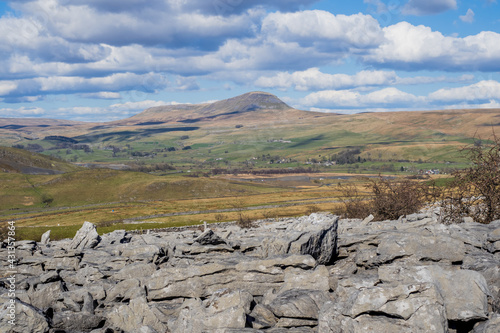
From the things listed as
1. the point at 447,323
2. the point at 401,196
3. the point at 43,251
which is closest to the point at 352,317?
the point at 447,323

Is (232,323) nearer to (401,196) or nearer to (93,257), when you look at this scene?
A: (93,257)

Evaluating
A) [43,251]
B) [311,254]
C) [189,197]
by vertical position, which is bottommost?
[189,197]

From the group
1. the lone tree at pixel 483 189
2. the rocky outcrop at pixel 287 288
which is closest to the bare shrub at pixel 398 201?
the lone tree at pixel 483 189

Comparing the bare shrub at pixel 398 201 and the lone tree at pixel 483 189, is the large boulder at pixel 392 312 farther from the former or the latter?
the bare shrub at pixel 398 201

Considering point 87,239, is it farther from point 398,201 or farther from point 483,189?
point 483,189

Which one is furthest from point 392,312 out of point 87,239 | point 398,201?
point 398,201

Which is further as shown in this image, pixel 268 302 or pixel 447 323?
pixel 268 302

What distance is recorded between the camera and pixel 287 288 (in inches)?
739

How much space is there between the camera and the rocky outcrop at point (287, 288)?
14047mm

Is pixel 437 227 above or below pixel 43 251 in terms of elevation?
above

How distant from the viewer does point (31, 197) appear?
181375 millimetres

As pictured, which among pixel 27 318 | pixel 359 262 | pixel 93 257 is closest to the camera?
pixel 27 318

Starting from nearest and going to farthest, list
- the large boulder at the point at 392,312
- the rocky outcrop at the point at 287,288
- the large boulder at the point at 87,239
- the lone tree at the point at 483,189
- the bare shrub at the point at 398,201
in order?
the large boulder at the point at 392,312 < the rocky outcrop at the point at 287,288 < the lone tree at the point at 483,189 < the large boulder at the point at 87,239 < the bare shrub at the point at 398,201

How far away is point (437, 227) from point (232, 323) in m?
15.1
